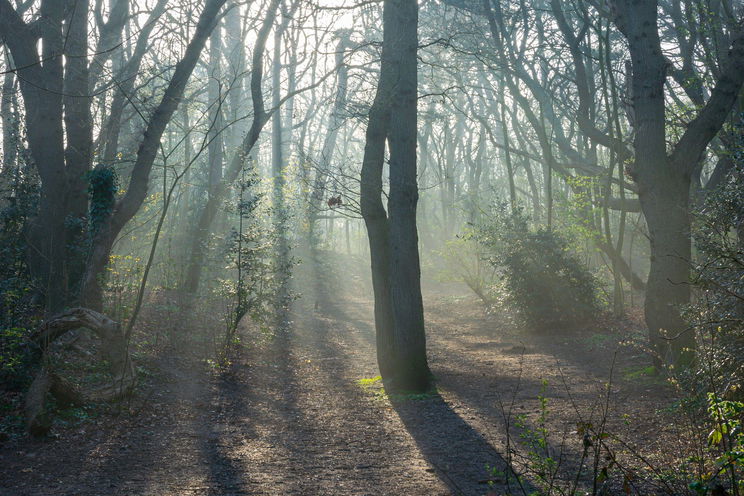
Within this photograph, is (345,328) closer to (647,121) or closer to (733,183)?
(647,121)

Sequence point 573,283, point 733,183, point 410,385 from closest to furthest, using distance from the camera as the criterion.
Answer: point 733,183, point 410,385, point 573,283

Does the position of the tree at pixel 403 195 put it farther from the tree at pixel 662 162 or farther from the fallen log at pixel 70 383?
the fallen log at pixel 70 383

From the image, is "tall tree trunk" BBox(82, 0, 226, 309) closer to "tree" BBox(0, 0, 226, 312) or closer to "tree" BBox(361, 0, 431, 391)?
"tree" BBox(0, 0, 226, 312)

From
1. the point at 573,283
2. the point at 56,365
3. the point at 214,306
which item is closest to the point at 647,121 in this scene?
the point at 573,283

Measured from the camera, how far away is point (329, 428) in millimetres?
7191

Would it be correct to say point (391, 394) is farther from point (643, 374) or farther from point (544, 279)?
point (544, 279)

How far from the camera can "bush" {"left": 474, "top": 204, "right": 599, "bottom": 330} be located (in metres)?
14.0

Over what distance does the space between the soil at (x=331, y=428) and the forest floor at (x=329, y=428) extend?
0.8 inches

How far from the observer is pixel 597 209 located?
52.6 feet

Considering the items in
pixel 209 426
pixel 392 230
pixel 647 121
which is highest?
pixel 647 121

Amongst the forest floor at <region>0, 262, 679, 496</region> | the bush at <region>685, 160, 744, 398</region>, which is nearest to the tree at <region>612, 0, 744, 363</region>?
the forest floor at <region>0, 262, 679, 496</region>

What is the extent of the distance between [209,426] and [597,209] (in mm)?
12043

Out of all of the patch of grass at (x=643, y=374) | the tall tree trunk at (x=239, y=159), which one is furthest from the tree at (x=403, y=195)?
the tall tree trunk at (x=239, y=159)

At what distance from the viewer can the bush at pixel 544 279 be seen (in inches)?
552
